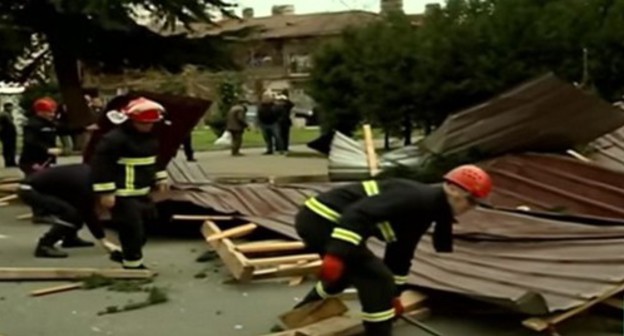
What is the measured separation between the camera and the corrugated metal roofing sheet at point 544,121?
15.2m

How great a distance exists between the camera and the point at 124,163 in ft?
35.9

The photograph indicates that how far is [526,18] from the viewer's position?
2370 cm

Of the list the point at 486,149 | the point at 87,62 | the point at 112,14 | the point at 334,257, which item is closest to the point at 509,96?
the point at 486,149

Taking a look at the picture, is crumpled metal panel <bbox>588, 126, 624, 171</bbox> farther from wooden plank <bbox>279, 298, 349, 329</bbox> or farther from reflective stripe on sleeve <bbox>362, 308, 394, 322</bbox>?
reflective stripe on sleeve <bbox>362, 308, 394, 322</bbox>

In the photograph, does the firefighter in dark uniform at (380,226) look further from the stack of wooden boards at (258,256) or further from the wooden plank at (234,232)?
the wooden plank at (234,232)

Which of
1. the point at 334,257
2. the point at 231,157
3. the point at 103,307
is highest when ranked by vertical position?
the point at 334,257

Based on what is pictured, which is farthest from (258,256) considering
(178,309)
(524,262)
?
(524,262)

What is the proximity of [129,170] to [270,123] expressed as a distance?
22012 mm

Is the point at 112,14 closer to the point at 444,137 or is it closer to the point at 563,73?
the point at 563,73

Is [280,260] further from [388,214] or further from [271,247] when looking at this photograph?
[388,214]

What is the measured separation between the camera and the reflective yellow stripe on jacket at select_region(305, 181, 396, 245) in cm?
728

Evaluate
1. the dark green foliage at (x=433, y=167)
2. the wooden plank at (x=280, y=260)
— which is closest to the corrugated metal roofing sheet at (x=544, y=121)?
the dark green foliage at (x=433, y=167)

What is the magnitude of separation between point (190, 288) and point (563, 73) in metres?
14.6

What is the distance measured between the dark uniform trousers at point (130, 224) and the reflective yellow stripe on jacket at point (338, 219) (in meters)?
3.20
